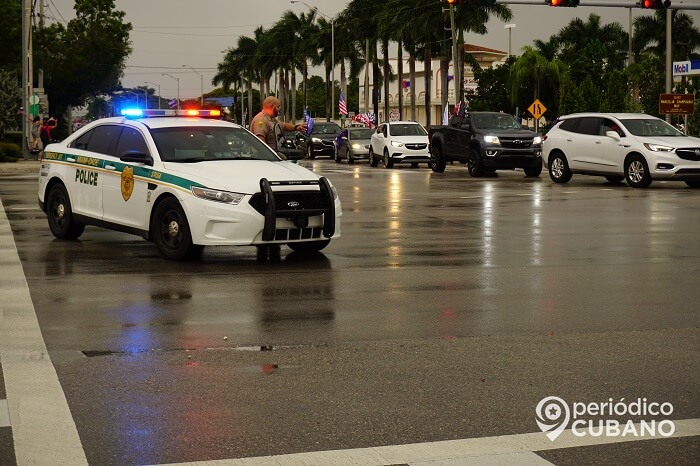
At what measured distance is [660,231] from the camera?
17562 mm

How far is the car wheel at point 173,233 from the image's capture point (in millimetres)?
13680

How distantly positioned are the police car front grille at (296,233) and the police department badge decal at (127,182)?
2.05 meters

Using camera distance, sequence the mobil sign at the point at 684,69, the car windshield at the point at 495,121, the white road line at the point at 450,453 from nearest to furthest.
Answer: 1. the white road line at the point at 450,453
2. the car windshield at the point at 495,121
3. the mobil sign at the point at 684,69

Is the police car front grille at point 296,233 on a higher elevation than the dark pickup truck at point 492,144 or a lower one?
lower

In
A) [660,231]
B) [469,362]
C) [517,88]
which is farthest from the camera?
[517,88]

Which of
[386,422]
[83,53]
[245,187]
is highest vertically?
[83,53]

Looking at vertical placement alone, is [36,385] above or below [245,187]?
below

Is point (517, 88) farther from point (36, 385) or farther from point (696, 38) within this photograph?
point (36, 385)

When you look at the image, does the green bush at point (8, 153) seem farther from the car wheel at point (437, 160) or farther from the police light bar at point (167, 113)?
the police light bar at point (167, 113)

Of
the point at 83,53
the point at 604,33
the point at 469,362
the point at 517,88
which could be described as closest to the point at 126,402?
the point at 469,362

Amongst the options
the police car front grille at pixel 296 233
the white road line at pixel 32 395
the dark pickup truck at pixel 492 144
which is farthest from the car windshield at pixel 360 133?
the white road line at pixel 32 395

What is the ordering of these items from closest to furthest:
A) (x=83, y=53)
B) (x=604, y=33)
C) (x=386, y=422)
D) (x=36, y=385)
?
1. (x=386, y=422)
2. (x=36, y=385)
3. (x=83, y=53)
4. (x=604, y=33)

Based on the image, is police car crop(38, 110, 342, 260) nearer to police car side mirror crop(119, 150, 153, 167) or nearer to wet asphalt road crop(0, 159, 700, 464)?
police car side mirror crop(119, 150, 153, 167)

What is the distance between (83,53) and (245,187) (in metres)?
76.9
